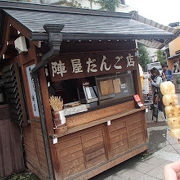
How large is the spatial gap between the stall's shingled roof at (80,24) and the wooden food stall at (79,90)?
0.03m

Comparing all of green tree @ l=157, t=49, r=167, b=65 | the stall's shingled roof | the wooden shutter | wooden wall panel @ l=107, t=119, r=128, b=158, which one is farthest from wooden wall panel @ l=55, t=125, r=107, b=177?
green tree @ l=157, t=49, r=167, b=65

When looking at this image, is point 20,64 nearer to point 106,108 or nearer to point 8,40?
point 8,40

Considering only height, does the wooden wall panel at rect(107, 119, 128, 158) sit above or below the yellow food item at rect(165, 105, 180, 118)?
below

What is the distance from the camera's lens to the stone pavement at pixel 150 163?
527 centimetres

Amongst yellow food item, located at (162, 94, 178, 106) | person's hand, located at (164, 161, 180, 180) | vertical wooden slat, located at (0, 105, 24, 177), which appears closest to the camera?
person's hand, located at (164, 161, 180, 180)

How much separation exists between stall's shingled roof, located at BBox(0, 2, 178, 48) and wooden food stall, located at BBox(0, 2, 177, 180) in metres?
0.03

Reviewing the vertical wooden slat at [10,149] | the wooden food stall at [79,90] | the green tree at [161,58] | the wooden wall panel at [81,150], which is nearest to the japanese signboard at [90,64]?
the wooden food stall at [79,90]

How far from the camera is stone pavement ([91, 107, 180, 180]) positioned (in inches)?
207

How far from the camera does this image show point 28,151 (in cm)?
647

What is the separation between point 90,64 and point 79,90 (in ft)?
4.10

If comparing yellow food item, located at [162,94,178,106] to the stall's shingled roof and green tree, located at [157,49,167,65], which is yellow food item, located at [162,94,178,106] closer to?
the stall's shingled roof

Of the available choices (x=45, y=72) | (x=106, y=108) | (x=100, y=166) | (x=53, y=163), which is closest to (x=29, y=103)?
(x=45, y=72)

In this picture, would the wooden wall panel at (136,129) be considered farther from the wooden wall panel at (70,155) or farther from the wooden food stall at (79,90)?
the wooden wall panel at (70,155)

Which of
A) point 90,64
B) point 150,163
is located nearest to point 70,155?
point 90,64
